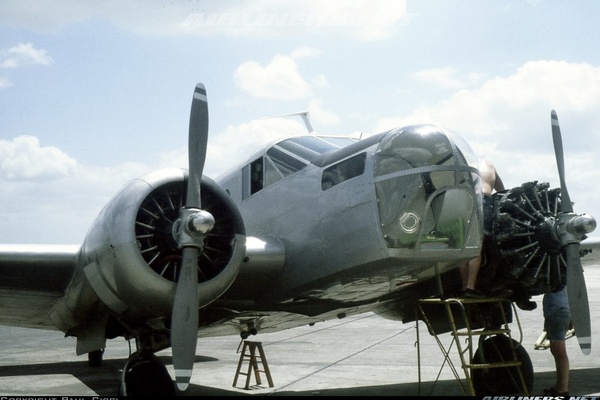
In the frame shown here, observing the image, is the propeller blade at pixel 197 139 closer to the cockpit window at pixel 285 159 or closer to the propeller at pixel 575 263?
the cockpit window at pixel 285 159

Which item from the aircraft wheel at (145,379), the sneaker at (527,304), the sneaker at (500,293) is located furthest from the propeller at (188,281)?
the sneaker at (527,304)

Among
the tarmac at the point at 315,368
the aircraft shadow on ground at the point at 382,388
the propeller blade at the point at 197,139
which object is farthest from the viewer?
the tarmac at the point at 315,368

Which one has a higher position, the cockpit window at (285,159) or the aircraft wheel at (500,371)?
the cockpit window at (285,159)

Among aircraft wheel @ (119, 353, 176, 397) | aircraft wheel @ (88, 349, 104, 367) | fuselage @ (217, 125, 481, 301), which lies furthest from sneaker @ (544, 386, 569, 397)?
aircraft wheel @ (88, 349, 104, 367)

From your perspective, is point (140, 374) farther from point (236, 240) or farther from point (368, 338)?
point (368, 338)

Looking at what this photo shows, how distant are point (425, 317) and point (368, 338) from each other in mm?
9226

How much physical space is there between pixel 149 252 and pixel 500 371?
4.82 metres

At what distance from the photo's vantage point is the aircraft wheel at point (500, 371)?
29.7ft

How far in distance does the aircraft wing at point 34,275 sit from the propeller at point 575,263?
5.46 m

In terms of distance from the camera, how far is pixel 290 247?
8.27 meters

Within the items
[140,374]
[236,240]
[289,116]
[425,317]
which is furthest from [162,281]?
[289,116]

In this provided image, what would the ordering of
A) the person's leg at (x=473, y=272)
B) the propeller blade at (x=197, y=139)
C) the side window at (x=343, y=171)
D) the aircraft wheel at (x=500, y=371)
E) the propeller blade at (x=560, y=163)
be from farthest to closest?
the aircraft wheel at (x=500, y=371)
the person's leg at (x=473, y=272)
the propeller blade at (x=560, y=163)
the side window at (x=343, y=171)
the propeller blade at (x=197, y=139)

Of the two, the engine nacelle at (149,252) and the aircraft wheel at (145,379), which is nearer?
the engine nacelle at (149,252)

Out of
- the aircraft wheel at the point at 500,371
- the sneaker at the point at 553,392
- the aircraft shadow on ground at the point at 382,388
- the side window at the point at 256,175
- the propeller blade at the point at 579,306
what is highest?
the side window at the point at 256,175
